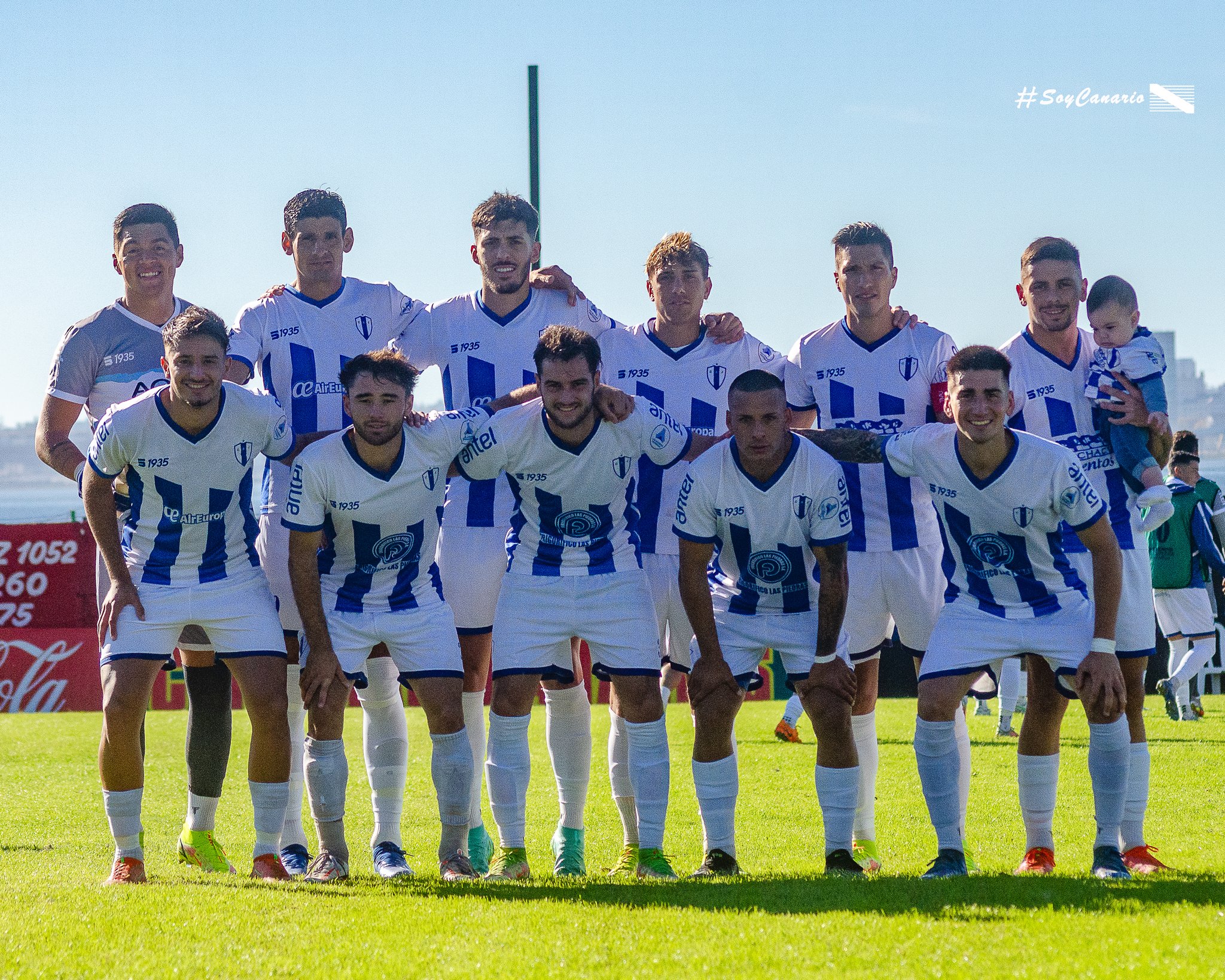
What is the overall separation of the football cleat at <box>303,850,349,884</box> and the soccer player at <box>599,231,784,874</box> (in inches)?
46.9

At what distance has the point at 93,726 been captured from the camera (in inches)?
495

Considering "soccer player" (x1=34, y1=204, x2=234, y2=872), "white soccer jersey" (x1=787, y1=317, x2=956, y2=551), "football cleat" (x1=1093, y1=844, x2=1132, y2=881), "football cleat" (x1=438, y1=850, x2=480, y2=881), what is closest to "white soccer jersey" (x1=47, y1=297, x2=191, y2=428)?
"soccer player" (x1=34, y1=204, x2=234, y2=872)

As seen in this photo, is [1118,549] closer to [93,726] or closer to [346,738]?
[346,738]

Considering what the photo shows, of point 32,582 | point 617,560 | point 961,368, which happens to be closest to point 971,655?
point 961,368

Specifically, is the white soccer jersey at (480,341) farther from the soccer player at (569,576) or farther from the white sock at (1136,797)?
the white sock at (1136,797)

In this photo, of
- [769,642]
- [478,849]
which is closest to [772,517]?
[769,642]

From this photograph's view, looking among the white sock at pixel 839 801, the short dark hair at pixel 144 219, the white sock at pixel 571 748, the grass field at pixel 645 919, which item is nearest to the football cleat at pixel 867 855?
the grass field at pixel 645 919

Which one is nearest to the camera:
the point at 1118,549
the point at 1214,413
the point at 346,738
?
the point at 1118,549

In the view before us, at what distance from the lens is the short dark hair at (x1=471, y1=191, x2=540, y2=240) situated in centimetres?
561

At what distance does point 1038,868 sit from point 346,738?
7.59 metres

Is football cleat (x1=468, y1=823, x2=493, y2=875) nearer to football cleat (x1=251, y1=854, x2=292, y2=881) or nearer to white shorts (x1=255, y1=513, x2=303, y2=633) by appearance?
football cleat (x1=251, y1=854, x2=292, y2=881)

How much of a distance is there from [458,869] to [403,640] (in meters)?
0.89

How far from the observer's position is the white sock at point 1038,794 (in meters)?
4.94

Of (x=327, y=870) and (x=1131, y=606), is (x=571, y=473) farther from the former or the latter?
(x=1131, y=606)
